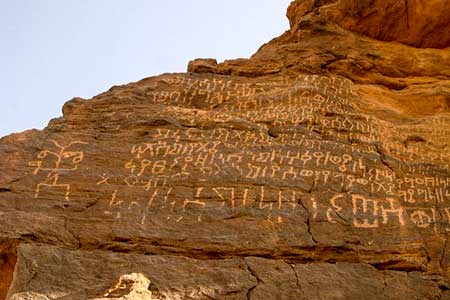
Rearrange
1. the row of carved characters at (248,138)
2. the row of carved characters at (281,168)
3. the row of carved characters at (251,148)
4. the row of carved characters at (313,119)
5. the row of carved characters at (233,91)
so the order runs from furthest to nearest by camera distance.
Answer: the row of carved characters at (233,91) → the row of carved characters at (313,119) → the row of carved characters at (248,138) → the row of carved characters at (251,148) → the row of carved characters at (281,168)

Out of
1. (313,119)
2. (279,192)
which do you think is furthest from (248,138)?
(279,192)

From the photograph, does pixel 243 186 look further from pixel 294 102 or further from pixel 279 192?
pixel 294 102

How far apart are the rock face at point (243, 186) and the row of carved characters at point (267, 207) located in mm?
20

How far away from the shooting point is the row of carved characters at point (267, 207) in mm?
7500

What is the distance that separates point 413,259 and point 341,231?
810mm

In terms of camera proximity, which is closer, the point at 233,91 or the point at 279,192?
the point at 279,192

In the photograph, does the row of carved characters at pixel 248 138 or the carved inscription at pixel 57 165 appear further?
the row of carved characters at pixel 248 138

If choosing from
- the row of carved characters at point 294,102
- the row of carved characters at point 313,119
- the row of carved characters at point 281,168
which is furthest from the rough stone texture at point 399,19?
the row of carved characters at point 281,168

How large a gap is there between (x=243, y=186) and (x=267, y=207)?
47 cm

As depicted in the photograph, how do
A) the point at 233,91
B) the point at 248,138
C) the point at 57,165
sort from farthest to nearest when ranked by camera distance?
the point at 233,91 < the point at 248,138 < the point at 57,165

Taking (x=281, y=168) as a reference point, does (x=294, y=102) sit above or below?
above

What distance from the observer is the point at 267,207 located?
763cm

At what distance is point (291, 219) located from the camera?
7.47 meters

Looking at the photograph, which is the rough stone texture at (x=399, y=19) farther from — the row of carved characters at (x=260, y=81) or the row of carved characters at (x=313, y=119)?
the row of carved characters at (x=313, y=119)
